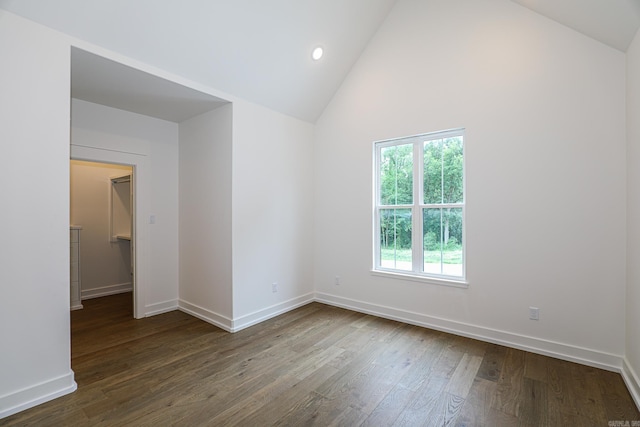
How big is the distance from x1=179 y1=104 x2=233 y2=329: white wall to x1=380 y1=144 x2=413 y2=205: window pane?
1.96 m

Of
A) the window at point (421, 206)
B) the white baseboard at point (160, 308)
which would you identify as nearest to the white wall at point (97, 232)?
the white baseboard at point (160, 308)

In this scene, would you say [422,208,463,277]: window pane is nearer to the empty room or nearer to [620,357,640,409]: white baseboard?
the empty room

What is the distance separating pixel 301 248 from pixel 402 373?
2.26 metres

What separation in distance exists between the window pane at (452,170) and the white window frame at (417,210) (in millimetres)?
53

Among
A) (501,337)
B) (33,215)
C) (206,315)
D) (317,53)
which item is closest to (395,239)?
(501,337)

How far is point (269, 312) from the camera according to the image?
3.90 metres

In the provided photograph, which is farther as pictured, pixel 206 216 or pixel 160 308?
pixel 160 308

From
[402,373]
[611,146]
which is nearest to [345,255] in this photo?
[402,373]

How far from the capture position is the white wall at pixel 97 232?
4.89 meters

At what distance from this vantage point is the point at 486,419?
1.99 meters

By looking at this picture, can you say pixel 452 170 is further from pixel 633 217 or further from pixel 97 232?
pixel 97 232

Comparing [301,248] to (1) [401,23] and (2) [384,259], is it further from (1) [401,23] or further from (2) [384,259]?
(1) [401,23]

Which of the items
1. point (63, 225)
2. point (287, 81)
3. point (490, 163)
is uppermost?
point (287, 81)

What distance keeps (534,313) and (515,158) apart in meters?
1.51
